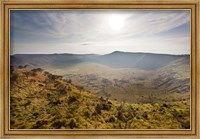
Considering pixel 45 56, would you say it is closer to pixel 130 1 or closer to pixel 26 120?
pixel 26 120

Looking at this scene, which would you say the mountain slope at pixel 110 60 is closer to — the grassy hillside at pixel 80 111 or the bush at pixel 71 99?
the grassy hillside at pixel 80 111

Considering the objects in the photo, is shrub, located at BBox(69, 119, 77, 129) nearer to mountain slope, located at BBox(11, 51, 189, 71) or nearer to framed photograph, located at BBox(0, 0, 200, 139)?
framed photograph, located at BBox(0, 0, 200, 139)

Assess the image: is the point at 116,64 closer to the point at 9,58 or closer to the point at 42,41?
the point at 42,41

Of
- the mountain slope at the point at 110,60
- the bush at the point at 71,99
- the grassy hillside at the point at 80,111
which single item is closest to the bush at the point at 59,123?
the grassy hillside at the point at 80,111

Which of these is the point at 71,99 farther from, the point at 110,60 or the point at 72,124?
the point at 110,60

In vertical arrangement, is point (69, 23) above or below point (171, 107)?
above

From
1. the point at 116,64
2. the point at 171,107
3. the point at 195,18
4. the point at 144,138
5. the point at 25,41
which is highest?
the point at 195,18

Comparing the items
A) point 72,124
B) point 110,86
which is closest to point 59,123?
point 72,124

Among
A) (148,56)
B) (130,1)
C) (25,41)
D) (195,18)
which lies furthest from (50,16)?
(195,18)
